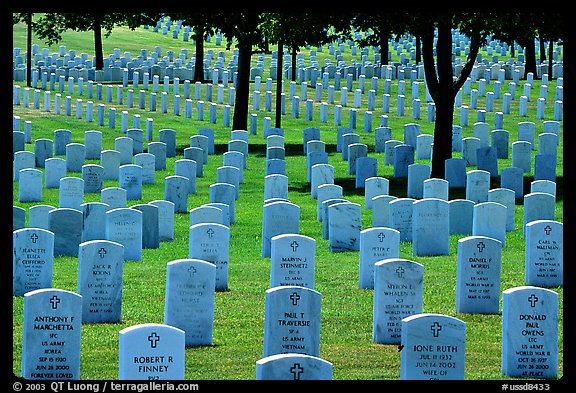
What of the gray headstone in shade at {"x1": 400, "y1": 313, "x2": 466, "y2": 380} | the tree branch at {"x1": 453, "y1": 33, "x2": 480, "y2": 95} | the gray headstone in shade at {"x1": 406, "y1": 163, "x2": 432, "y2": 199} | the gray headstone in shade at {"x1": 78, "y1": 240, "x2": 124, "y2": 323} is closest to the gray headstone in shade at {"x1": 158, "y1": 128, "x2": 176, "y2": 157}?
the tree branch at {"x1": 453, "y1": 33, "x2": 480, "y2": 95}

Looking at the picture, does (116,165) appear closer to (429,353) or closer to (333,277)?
(333,277)

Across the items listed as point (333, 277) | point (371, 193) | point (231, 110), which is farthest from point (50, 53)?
point (333, 277)

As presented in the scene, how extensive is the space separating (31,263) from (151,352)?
17.0ft

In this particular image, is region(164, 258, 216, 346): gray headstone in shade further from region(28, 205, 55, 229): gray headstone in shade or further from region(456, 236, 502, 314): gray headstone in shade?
region(28, 205, 55, 229): gray headstone in shade

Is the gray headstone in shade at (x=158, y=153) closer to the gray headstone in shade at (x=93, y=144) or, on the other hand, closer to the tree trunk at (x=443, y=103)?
the gray headstone in shade at (x=93, y=144)

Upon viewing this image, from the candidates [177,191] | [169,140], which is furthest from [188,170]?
[169,140]

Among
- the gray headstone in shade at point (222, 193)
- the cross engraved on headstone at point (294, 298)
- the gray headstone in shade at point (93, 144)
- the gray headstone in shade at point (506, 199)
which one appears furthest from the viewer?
the gray headstone in shade at point (93, 144)

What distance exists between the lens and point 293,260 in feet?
49.5

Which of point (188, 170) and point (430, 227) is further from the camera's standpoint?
point (188, 170)

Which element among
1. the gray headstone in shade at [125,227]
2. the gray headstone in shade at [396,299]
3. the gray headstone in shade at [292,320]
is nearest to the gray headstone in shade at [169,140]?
the gray headstone in shade at [125,227]

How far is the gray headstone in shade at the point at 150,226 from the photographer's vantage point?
62.0ft

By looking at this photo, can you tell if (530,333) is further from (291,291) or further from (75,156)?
(75,156)

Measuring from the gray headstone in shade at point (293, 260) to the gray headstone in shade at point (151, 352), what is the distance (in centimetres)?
431

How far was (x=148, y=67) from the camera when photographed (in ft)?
162
